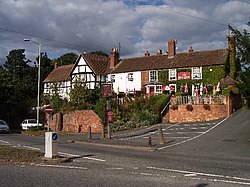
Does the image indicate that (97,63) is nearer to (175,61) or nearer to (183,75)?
(175,61)

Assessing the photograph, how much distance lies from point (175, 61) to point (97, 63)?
52.8ft

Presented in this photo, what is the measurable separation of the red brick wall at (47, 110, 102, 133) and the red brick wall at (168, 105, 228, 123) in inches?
329

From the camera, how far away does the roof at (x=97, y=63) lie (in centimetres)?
6122

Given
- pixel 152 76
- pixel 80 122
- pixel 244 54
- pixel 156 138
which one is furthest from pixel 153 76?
pixel 244 54

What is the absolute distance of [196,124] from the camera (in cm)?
3522

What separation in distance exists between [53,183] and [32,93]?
2716 inches

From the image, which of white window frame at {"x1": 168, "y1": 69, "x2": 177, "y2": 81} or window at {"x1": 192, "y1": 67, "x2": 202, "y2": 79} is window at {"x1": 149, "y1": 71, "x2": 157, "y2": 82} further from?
window at {"x1": 192, "y1": 67, "x2": 202, "y2": 79}

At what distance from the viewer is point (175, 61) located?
171 feet

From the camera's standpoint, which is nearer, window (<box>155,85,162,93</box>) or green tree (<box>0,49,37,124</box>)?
window (<box>155,85,162,93</box>)

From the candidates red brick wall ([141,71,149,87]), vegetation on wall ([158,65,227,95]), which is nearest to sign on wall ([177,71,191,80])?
vegetation on wall ([158,65,227,95])

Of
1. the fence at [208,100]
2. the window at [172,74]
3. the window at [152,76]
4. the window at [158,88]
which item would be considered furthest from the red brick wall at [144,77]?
the fence at [208,100]

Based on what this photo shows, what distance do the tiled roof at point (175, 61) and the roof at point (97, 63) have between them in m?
3.65

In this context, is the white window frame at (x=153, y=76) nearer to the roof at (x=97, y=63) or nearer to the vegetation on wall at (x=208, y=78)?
the vegetation on wall at (x=208, y=78)

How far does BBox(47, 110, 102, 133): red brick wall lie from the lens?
41875mm
